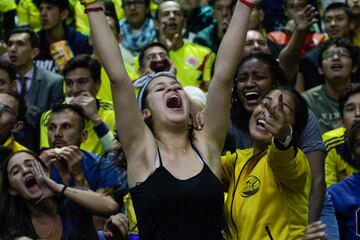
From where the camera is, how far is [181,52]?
30.3 ft

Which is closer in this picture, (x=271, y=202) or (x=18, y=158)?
(x=271, y=202)

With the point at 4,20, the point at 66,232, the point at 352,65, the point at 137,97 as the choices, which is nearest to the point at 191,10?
the point at 4,20

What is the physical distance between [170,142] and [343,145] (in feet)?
8.68

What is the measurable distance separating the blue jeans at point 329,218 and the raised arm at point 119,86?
129cm

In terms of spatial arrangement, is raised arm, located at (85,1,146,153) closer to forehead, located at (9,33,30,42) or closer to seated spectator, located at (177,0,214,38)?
forehead, located at (9,33,30,42)

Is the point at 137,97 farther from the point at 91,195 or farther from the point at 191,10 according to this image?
the point at 191,10

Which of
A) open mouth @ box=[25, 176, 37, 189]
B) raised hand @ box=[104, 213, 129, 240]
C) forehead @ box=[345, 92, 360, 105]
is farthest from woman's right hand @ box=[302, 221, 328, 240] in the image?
forehead @ box=[345, 92, 360, 105]

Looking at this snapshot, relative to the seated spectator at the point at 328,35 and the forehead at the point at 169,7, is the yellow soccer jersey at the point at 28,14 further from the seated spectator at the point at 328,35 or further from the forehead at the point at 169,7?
the seated spectator at the point at 328,35

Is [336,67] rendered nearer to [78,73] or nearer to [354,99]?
[354,99]

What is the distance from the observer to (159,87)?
14.5ft

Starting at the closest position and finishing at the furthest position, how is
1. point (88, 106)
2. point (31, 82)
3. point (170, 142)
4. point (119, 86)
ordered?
1. point (119, 86)
2. point (170, 142)
3. point (88, 106)
4. point (31, 82)

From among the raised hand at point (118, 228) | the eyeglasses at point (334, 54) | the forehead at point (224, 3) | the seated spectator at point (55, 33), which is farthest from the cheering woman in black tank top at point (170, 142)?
the forehead at point (224, 3)

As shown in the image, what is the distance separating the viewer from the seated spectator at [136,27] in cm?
984

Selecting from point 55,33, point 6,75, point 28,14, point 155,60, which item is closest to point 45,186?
point 6,75
